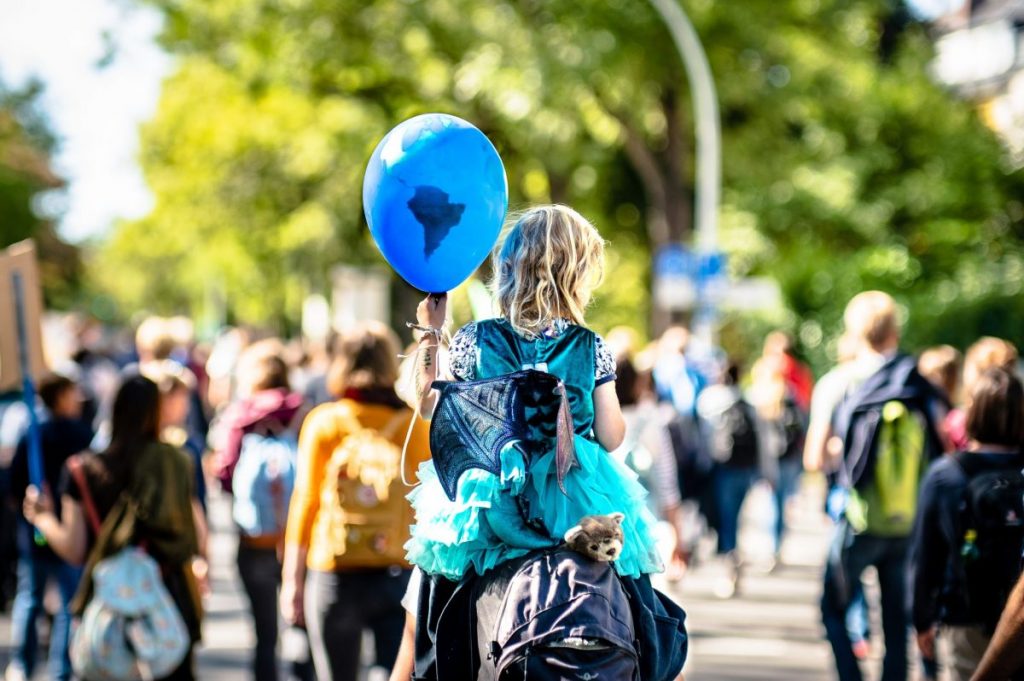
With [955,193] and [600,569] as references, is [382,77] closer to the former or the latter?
[955,193]

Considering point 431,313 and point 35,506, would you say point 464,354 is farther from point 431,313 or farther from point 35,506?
point 35,506

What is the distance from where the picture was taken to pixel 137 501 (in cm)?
586

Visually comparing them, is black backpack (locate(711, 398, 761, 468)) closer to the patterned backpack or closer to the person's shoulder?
the person's shoulder

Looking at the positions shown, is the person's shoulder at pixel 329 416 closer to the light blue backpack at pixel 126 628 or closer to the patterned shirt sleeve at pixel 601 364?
the light blue backpack at pixel 126 628

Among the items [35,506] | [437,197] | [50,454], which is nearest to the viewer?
[437,197]

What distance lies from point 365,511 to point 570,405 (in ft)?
7.26

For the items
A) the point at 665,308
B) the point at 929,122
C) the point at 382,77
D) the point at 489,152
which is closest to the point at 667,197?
the point at 665,308

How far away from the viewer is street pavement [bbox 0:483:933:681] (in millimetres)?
8914

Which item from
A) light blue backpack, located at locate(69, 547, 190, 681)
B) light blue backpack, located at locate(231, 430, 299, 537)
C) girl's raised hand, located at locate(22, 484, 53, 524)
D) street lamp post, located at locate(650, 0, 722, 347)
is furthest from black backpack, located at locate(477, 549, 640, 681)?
street lamp post, located at locate(650, 0, 722, 347)

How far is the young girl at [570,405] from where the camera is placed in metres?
3.56

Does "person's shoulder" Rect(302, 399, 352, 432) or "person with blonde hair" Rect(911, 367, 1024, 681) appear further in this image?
"person's shoulder" Rect(302, 399, 352, 432)

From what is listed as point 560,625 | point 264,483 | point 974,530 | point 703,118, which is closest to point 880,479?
point 974,530

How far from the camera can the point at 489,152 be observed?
3820 millimetres

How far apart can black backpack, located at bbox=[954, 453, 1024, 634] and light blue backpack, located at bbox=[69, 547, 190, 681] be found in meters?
2.87
